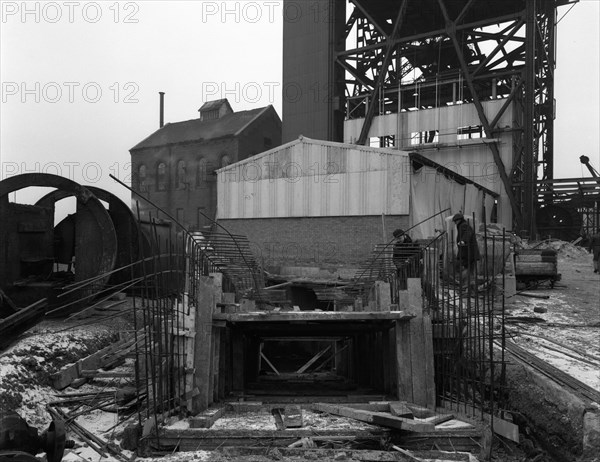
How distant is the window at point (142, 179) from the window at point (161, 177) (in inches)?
44.8

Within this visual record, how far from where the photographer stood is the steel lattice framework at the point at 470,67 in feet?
81.6

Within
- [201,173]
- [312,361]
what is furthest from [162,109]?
[312,361]

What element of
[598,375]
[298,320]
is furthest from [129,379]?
[598,375]

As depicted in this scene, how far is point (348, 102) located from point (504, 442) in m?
25.6

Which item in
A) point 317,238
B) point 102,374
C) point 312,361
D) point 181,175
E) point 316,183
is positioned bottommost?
point 312,361

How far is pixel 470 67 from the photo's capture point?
29.3 meters

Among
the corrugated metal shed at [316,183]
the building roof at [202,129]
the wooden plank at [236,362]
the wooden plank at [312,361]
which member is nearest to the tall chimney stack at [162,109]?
the building roof at [202,129]

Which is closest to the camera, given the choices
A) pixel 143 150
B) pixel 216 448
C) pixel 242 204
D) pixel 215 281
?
pixel 216 448

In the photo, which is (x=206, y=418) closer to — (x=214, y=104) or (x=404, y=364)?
(x=404, y=364)

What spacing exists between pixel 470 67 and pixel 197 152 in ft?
65.0

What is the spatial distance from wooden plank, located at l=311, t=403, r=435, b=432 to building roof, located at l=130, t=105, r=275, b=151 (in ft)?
105

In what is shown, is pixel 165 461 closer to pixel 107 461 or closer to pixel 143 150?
pixel 107 461

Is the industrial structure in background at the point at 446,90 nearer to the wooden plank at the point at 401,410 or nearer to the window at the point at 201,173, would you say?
the window at the point at 201,173

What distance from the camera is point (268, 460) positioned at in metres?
5.35
